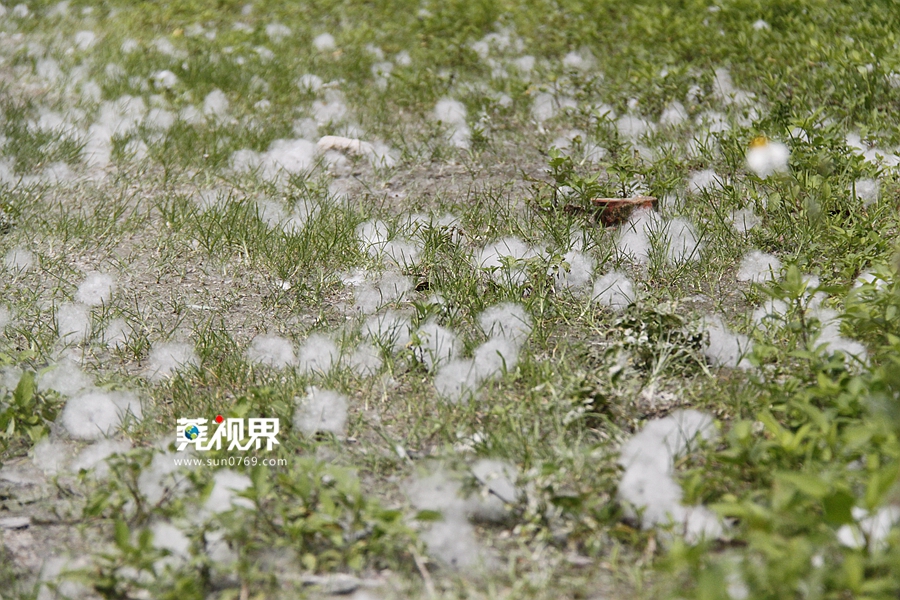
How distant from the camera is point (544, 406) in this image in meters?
2.36

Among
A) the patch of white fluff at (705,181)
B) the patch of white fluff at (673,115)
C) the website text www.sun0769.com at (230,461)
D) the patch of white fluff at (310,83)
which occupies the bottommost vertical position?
the website text www.sun0769.com at (230,461)

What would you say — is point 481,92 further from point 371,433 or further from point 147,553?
point 147,553

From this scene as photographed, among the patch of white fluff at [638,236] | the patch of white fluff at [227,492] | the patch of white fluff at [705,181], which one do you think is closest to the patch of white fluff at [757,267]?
the patch of white fluff at [638,236]

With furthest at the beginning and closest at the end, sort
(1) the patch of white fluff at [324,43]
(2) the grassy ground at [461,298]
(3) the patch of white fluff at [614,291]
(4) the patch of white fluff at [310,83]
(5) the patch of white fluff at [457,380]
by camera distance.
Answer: (1) the patch of white fluff at [324,43] < (4) the patch of white fluff at [310,83] < (3) the patch of white fluff at [614,291] < (5) the patch of white fluff at [457,380] < (2) the grassy ground at [461,298]

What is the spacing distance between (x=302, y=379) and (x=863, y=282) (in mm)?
1695

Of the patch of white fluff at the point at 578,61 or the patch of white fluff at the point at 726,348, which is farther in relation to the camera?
the patch of white fluff at the point at 578,61

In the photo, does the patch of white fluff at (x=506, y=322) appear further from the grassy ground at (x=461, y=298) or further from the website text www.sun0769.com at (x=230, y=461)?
the website text www.sun0769.com at (x=230, y=461)

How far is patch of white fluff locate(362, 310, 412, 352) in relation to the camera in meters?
2.71

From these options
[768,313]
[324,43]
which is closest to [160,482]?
[768,313]

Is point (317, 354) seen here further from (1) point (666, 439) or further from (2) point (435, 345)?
(1) point (666, 439)

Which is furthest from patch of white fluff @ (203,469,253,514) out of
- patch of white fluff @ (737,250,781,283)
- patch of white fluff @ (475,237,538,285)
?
patch of white fluff @ (737,250,781,283)

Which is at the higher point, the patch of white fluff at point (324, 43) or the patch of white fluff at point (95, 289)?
the patch of white fluff at point (324, 43)

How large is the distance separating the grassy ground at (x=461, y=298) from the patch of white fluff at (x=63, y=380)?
2 centimetres

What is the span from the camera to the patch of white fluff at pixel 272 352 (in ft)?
8.89
